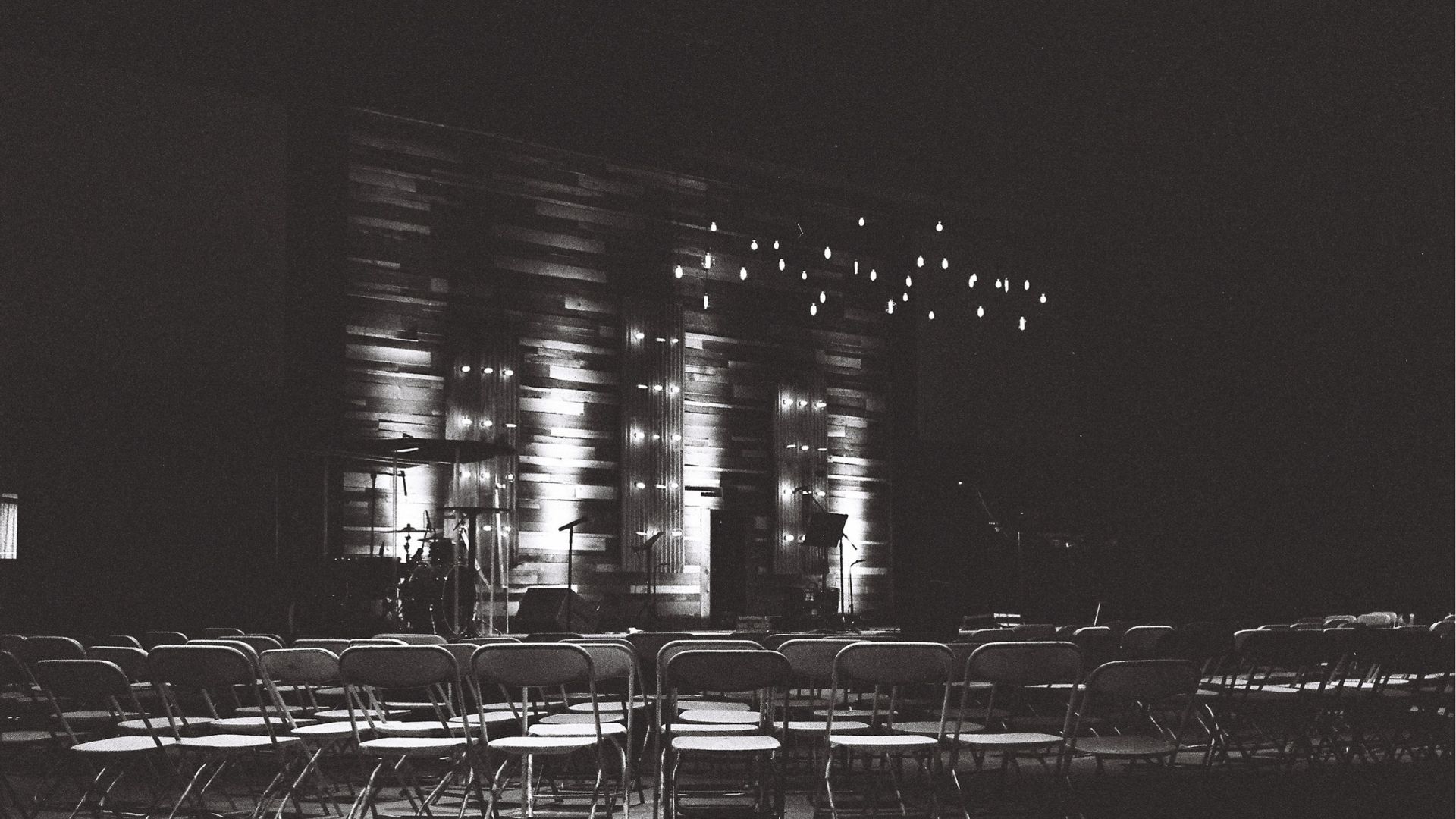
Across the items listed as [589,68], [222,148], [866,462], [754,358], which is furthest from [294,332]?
[866,462]

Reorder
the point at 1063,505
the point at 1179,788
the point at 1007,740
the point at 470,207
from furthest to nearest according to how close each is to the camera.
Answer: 1. the point at 1063,505
2. the point at 470,207
3. the point at 1179,788
4. the point at 1007,740

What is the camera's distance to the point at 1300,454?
15.2 meters

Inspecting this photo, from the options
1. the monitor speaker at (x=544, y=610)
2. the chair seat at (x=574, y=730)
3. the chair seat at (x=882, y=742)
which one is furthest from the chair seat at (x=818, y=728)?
the monitor speaker at (x=544, y=610)

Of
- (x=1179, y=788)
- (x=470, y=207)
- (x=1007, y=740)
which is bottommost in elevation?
(x=1179, y=788)

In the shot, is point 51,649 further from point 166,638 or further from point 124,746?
point 166,638

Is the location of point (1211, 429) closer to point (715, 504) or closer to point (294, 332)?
point (715, 504)

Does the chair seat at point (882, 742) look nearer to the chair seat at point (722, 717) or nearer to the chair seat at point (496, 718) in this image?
the chair seat at point (722, 717)

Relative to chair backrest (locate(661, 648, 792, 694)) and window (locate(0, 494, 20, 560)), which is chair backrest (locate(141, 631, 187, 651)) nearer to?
chair backrest (locate(661, 648, 792, 694))

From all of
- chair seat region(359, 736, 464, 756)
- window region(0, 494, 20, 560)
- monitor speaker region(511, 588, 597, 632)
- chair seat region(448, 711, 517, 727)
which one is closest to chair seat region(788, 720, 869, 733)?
chair seat region(448, 711, 517, 727)

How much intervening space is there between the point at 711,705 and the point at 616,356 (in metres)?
8.80

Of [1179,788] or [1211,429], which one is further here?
[1211,429]

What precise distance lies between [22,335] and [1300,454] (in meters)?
14.3

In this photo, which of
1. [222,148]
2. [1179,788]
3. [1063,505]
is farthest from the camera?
[1063,505]

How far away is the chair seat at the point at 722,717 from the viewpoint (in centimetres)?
498
